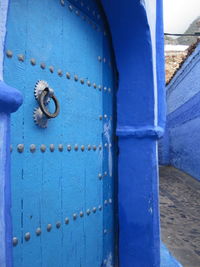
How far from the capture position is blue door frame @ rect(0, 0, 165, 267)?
2018 millimetres

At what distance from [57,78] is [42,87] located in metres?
0.18

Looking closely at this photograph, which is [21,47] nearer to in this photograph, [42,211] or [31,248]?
[42,211]

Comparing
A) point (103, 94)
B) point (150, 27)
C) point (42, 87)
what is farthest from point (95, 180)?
point (150, 27)

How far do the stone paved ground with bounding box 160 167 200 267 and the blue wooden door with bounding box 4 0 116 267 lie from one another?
→ 1.16 metres

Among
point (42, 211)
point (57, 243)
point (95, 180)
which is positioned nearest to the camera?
point (42, 211)

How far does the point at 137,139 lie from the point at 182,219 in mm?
2632

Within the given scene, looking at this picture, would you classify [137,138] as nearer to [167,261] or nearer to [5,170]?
[167,261]

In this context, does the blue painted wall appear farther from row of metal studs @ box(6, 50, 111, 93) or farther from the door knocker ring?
the door knocker ring

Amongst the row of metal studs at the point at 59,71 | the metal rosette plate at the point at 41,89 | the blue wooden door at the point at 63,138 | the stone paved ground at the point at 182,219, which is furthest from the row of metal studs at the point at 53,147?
the stone paved ground at the point at 182,219

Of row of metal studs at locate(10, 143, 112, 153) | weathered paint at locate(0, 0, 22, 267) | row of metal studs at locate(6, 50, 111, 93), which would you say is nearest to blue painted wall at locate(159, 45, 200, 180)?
row of metal studs at locate(6, 50, 111, 93)

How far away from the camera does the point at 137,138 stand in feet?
6.84

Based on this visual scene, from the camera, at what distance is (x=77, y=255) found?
1688 millimetres

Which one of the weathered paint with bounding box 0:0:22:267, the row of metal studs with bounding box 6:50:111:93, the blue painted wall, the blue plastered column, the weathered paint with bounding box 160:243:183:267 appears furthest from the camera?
the blue painted wall

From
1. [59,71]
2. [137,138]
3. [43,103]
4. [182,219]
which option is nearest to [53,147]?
[43,103]
